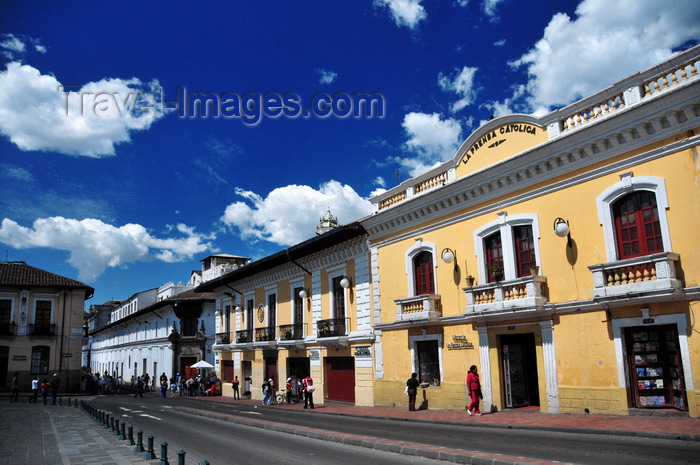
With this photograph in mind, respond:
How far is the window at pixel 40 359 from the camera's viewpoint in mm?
40875

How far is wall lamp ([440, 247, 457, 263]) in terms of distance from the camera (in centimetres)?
1858

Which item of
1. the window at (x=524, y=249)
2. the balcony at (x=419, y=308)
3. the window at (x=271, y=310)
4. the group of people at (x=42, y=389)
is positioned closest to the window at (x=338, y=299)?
the balcony at (x=419, y=308)

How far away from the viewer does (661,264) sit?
1251cm

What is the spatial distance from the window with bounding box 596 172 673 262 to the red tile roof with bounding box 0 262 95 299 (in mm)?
40044

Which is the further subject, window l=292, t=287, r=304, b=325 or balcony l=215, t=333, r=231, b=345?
balcony l=215, t=333, r=231, b=345

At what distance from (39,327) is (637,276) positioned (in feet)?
136

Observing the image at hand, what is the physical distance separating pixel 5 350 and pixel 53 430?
28.5 metres

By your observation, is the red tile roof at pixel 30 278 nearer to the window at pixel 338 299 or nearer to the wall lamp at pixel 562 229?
the window at pixel 338 299

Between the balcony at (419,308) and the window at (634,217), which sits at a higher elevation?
the window at (634,217)

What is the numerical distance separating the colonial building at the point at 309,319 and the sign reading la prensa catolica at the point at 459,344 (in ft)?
15.0

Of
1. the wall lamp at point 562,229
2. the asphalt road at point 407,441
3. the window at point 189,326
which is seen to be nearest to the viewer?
the asphalt road at point 407,441

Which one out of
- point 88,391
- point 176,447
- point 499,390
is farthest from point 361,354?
point 88,391

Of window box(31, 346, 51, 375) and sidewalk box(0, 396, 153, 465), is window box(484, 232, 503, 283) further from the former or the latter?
window box(31, 346, 51, 375)

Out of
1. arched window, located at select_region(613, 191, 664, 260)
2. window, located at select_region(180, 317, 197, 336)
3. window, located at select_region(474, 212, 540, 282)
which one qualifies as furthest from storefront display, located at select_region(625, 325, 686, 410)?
window, located at select_region(180, 317, 197, 336)
